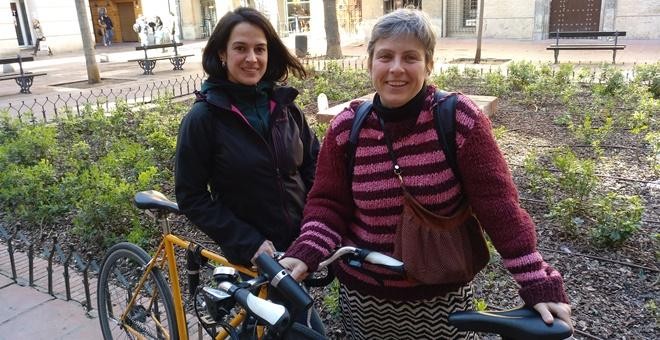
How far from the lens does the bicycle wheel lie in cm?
272

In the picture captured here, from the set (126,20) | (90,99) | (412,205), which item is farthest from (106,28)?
(412,205)

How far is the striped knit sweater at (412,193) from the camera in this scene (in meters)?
1.64

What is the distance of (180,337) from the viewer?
107 inches

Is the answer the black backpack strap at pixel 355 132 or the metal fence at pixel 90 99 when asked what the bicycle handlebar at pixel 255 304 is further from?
the metal fence at pixel 90 99

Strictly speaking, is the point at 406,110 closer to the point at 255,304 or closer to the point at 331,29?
the point at 255,304

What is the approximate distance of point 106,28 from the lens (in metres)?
31.8

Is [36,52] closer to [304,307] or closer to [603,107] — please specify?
[603,107]

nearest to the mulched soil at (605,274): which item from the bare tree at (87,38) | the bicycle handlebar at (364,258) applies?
the bicycle handlebar at (364,258)

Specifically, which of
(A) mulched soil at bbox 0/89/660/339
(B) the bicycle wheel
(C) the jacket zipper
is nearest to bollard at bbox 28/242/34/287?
(A) mulched soil at bbox 0/89/660/339

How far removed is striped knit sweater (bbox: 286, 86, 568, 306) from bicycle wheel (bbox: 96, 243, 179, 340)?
112cm

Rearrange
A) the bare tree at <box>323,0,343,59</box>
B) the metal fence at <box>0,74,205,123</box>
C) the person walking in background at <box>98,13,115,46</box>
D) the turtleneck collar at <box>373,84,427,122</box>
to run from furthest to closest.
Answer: the person walking in background at <box>98,13,115,46</box> → the bare tree at <box>323,0,343,59</box> → the metal fence at <box>0,74,205,123</box> → the turtleneck collar at <box>373,84,427,122</box>

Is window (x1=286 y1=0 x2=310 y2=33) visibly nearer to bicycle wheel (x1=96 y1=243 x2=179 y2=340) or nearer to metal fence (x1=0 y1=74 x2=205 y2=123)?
metal fence (x1=0 y1=74 x2=205 y2=123)

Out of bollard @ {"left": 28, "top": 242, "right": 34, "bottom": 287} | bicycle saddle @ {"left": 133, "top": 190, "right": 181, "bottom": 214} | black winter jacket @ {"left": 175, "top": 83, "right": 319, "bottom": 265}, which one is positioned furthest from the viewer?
bollard @ {"left": 28, "top": 242, "right": 34, "bottom": 287}

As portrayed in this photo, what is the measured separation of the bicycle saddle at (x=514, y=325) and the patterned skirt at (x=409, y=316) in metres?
0.40
